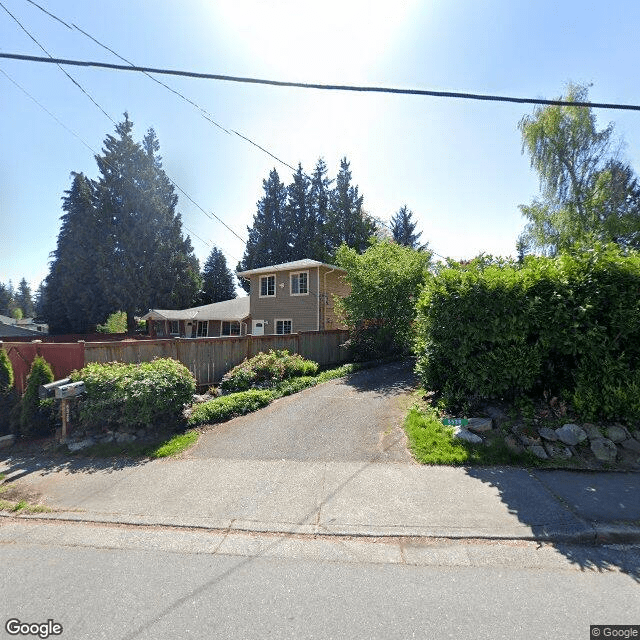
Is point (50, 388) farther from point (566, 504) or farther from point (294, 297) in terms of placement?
point (294, 297)

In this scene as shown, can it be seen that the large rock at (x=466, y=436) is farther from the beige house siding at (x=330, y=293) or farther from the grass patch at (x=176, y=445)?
the beige house siding at (x=330, y=293)

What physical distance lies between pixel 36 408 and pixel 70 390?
128 centimetres

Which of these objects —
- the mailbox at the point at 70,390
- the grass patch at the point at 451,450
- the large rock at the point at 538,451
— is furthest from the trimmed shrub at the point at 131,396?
the large rock at the point at 538,451

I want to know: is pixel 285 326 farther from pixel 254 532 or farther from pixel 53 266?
pixel 53 266

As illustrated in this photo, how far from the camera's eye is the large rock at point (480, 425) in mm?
6090

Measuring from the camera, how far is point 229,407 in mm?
8227

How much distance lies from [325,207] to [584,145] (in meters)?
28.2

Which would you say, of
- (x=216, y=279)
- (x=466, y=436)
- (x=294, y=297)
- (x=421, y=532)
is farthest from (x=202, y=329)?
(x=421, y=532)

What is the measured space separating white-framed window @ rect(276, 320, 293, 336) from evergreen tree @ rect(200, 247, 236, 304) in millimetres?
23713

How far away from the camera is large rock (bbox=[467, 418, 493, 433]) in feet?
20.0

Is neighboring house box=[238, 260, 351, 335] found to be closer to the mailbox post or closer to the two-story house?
the two-story house

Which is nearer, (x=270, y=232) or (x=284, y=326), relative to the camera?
(x=284, y=326)

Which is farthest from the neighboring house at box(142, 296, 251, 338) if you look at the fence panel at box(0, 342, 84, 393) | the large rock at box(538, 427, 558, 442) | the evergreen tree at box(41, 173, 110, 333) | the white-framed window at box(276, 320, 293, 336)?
the large rock at box(538, 427, 558, 442)

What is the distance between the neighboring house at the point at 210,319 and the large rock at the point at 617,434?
2190cm
